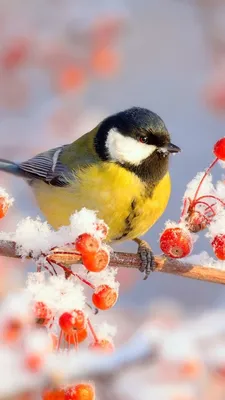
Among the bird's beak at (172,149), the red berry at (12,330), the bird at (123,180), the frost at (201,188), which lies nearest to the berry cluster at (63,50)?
the bird at (123,180)

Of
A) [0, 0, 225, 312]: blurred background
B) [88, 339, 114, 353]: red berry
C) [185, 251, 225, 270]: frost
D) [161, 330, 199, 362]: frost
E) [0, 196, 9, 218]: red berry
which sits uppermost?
[0, 196, 9, 218]: red berry

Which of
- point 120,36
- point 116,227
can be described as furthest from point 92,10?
point 116,227

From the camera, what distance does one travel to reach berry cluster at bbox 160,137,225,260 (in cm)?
102

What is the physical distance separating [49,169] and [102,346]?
0.86 metres

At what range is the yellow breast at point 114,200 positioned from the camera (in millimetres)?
1501

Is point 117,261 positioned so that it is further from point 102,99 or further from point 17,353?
point 102,99

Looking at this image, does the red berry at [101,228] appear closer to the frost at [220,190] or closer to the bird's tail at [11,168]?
the frost at [220,190]

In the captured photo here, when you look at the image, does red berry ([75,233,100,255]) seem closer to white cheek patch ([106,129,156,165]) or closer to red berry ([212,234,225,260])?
red berry ([212,234,225,260])

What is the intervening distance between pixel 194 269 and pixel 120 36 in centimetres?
190

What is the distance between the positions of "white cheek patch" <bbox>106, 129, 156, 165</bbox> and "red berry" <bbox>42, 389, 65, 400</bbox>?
0.74 m

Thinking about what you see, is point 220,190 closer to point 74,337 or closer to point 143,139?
point 74,337

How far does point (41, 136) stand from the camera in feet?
8.69

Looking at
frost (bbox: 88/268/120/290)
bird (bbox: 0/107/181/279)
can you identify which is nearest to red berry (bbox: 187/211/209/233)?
frost (bbox: 88/268/120/290)

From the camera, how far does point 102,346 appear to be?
96 cm
